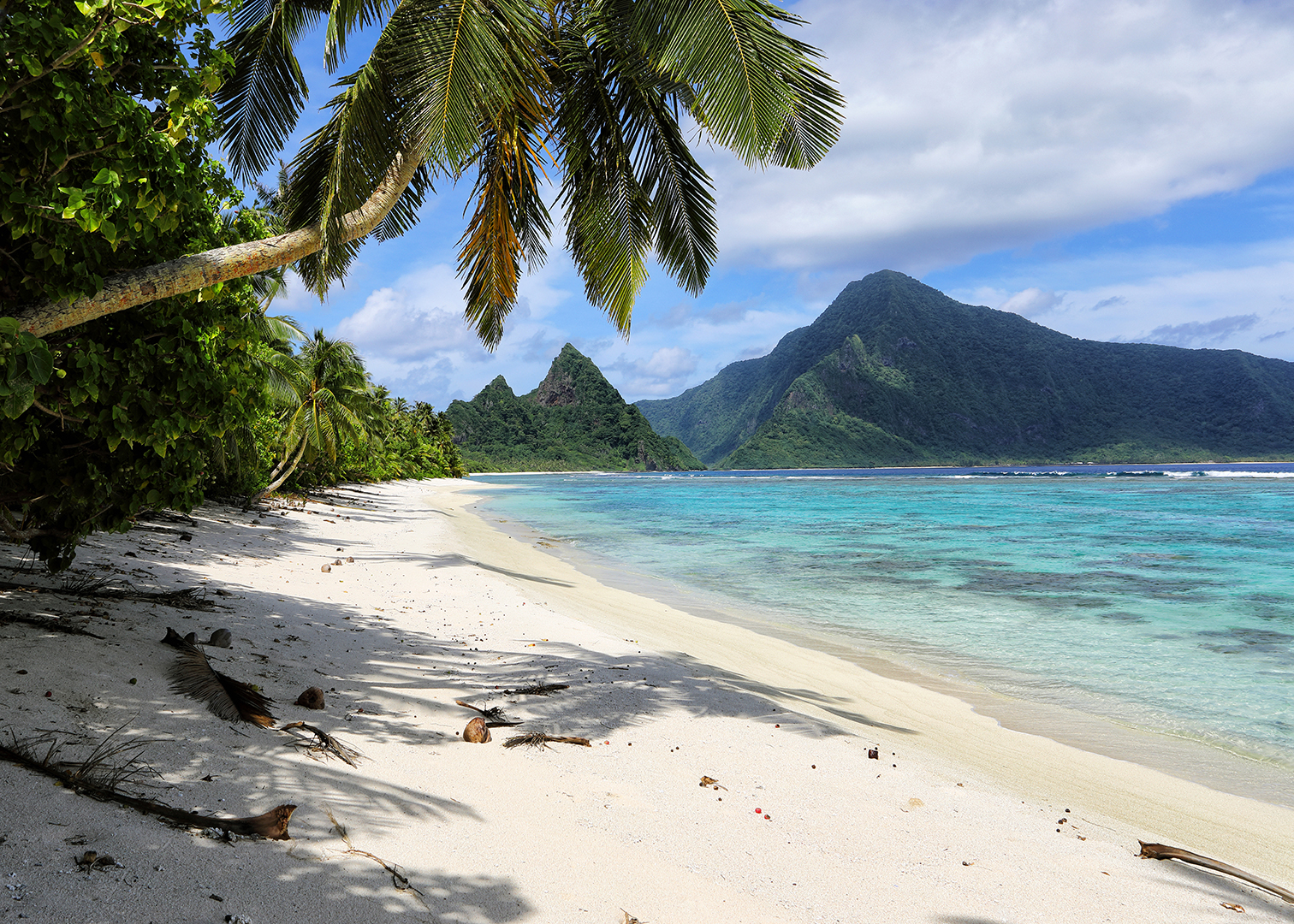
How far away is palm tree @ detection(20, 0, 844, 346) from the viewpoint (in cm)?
484

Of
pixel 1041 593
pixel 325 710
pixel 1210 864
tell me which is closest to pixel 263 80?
pixel 325 710

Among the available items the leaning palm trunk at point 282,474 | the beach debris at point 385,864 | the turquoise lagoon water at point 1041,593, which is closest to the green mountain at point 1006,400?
the turquoise lagoon water at point 1041,593

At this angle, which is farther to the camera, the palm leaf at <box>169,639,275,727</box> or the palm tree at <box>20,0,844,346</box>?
the palm tree at <box>20,0,844,346</box>

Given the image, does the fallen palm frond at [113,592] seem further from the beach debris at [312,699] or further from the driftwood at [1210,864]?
the driftwood at [1210,864]

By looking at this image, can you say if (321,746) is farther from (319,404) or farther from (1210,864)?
(319,404)

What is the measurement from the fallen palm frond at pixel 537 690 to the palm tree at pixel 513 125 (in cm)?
333

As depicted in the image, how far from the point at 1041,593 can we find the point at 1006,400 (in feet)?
530

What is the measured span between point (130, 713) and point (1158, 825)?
5.78 m

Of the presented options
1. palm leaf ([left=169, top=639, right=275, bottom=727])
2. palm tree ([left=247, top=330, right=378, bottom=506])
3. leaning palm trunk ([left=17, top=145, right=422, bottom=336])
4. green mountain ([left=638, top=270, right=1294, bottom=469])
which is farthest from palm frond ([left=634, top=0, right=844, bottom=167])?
green mountain ([left=638, top=270, right=1294, bottom=469])

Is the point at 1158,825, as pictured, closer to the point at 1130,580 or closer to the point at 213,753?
the point at 213,753

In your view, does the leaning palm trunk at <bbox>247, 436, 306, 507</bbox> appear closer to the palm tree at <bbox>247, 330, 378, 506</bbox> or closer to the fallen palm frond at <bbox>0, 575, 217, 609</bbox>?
the palm tree at <bbox>247, 330, 378, 506</bbox>

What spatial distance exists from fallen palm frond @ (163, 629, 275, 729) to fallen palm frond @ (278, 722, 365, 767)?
15cm

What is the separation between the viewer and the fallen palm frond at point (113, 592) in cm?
495

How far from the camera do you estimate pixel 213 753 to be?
9.50 feet
